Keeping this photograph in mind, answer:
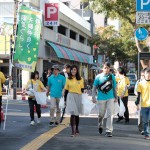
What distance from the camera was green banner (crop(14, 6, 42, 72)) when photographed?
13.0 m

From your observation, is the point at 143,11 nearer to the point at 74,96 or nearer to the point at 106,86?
the point at 106,86

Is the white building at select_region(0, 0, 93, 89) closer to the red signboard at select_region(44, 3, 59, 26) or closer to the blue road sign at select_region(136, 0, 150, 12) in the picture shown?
the red signboard at select_region(44, 3, 59, 26)

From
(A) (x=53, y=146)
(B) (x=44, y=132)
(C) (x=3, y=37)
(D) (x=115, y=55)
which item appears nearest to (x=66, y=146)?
(A) (x=53, y=146)

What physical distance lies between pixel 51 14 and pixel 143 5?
2166 cm

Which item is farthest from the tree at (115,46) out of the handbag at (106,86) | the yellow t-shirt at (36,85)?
the handbag at (106,86)

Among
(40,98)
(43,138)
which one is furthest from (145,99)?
(40,98)

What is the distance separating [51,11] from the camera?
3294 centimetres

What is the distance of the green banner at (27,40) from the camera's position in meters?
13.0

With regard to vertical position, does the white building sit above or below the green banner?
above

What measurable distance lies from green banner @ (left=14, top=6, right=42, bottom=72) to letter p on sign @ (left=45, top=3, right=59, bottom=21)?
14.3 m

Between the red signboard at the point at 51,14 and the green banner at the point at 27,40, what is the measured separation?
14297 millimetres

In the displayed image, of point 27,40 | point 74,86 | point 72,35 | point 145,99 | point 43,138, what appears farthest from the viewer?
point 72,35

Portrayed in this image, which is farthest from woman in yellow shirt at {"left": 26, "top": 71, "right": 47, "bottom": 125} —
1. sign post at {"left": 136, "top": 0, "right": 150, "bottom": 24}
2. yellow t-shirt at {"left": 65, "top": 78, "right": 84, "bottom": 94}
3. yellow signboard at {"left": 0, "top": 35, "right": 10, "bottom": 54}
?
yellow signboard at {"left": 0, "top": 35, "right": 10, "bottom": 54}

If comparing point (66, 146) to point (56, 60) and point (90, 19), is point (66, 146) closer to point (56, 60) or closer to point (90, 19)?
point (56, 60)
